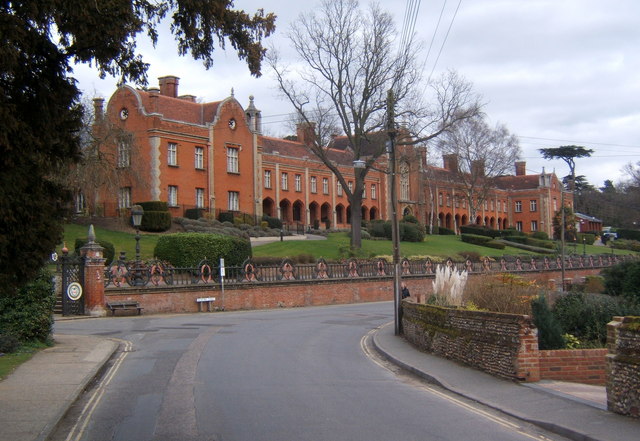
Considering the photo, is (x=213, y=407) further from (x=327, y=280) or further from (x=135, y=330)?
(x=327, y=280)

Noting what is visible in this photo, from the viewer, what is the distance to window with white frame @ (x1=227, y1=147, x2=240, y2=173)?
58875 mm

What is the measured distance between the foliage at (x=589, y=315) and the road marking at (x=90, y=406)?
31.4ft

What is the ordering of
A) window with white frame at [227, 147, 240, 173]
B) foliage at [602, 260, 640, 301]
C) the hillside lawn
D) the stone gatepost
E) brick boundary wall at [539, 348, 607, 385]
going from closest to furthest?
brick boundary wall at [539, 348, 607, 385] < foliage at [602, 260, 640, 301] < the stone gatepost < the hillside lawn < window with white frame at [227, 147, 240, 173]

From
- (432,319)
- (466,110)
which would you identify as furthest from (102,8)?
(466,110)

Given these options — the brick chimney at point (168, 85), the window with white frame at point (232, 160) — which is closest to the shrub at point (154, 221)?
the window with white frame at point (232, 160)

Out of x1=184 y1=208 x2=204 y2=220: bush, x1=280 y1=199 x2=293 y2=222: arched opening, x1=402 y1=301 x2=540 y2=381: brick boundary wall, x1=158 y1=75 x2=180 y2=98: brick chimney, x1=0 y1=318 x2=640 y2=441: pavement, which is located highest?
x1=158 y1=75 x2=180 y2=98: brick chimney

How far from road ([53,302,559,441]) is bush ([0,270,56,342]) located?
2095 mm

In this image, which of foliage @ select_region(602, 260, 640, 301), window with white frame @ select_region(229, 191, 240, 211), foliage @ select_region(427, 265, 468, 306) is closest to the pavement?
foliage @ select_region(427, 265, 468, 306)

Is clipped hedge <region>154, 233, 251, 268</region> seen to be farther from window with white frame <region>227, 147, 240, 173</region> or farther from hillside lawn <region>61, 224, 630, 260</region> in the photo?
window with white frame <region>227, 147, 240, 173</region>

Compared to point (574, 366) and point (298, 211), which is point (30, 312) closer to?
point (574, 366)

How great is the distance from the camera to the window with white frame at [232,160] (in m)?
58.9

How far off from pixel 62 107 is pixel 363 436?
5.12m

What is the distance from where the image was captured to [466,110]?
48.1m

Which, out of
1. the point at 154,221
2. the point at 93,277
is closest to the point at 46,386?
the point at 93,277
